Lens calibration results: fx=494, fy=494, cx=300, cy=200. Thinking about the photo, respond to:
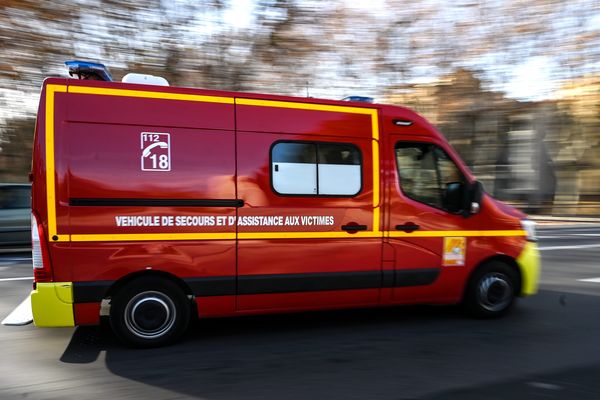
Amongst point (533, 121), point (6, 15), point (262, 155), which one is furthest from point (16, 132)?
point (533, 121)

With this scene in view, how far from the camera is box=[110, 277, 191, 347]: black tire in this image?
4469mm

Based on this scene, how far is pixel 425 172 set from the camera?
532 centimetres

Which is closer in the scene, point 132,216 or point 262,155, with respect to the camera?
point 132,216

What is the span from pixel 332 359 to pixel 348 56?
2183cm

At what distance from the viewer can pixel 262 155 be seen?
15.5 ft

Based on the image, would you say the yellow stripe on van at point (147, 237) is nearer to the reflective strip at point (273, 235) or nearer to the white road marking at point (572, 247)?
the reflective strip at point (273, 235)

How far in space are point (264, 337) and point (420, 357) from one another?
1.54m

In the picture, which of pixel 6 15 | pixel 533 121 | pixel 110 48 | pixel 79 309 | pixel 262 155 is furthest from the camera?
pixel 533 121

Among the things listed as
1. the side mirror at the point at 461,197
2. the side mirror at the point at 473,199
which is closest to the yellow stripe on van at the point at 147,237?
the side mirror at the point at 461,197

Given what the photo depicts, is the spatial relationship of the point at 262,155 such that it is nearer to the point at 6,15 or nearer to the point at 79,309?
the point at 79,309

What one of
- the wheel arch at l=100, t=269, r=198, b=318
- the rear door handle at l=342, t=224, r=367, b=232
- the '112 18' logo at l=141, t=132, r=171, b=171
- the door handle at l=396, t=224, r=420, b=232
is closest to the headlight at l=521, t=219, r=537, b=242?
the door handle at l=396, t=224, r=420, b=232

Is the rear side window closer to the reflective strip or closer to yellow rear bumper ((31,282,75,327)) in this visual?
yellow rear bumper ((31,282,75,327))

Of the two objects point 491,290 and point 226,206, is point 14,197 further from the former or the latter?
point 491,290

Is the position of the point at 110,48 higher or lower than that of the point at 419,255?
higher
